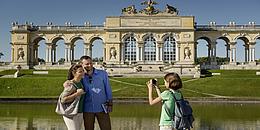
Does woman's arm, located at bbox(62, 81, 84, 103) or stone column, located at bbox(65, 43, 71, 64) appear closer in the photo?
woman's arm, located at bbox(62, 81, 84, 103)

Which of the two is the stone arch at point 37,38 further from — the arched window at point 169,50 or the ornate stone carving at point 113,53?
the arched window at point 169,50

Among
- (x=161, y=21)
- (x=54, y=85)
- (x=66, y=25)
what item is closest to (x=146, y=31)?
(x=161, y=21)

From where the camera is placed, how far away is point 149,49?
7662 centimetres

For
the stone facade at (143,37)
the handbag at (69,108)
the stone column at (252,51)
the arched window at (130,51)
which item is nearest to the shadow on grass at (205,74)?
the stone facade at (143,37)

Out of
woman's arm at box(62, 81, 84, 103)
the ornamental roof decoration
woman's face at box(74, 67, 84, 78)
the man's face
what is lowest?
woman's arm at box(62, 81, 84, 103)

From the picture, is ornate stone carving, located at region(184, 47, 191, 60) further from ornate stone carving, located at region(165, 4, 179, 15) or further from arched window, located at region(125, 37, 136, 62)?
arched window, located at region(125, 37, 136, 62)

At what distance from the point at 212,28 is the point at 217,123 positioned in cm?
6127

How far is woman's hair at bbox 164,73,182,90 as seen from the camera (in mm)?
8477

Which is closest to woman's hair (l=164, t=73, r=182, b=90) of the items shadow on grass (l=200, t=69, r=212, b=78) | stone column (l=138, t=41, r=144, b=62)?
shadow on grass (l=200, t=69, r=212, b=78)

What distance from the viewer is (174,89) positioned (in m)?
8.57

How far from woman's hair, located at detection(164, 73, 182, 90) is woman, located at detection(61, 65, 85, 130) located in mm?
1889

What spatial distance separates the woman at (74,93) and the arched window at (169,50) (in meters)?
66.4

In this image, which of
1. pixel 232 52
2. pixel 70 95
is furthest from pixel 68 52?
pixel 70 95

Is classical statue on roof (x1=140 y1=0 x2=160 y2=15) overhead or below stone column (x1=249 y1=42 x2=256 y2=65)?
overhead
